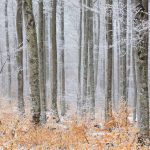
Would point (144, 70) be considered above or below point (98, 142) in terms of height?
above

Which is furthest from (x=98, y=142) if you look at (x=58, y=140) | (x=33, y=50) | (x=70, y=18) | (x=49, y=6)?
(x=70, y=18)

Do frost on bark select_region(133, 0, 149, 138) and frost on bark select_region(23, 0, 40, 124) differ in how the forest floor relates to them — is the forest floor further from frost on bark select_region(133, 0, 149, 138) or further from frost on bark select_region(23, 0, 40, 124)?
frost on bark select_region(133, 0, 149, 138)

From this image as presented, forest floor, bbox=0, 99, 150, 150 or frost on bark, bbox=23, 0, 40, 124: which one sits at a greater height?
frost on bark, bbox=23, 0, 40, 124

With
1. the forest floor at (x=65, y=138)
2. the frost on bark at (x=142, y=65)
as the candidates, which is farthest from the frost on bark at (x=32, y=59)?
the frost on bark at (x=142, y=65)

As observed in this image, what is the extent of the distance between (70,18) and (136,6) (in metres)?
27.6

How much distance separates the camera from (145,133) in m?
8.93

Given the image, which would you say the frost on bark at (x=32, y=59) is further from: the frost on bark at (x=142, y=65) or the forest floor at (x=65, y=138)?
the frost on bark at (x=142, y=65)

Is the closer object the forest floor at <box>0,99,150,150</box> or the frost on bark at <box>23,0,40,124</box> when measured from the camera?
the forest floor at <box>0,99,150,150</box>

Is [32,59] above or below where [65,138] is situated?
above

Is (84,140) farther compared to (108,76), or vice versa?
(108,76)

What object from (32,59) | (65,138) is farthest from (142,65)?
(32,59)

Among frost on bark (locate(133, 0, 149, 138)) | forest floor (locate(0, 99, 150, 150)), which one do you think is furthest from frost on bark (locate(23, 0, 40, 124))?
frost on bark (locate(133, 0, 149, 138))

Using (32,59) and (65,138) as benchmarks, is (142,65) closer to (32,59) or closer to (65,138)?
(65,138)

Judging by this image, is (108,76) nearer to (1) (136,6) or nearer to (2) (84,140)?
(1) (136,6)
